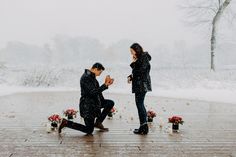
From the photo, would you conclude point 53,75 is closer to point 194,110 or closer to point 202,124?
point 194,110

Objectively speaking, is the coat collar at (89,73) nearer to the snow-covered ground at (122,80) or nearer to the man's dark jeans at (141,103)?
the man's dark jeans at (141,103)

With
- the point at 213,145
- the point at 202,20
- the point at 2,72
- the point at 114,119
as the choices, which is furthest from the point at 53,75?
the point at 213,145

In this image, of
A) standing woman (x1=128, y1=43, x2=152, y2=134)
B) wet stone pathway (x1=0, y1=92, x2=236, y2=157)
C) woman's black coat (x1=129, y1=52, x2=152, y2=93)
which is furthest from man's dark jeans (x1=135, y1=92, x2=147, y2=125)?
wet stone pathway (x1=0, y1=92, x2=236, y2=157)

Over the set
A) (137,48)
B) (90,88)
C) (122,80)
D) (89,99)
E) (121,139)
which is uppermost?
(137,48)

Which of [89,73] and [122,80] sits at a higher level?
[89,73]

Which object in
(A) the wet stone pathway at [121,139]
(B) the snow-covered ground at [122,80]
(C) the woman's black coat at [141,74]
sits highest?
(C) the woman's black coat at [141,74]

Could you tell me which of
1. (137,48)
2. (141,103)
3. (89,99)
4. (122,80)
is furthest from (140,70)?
(122,80)

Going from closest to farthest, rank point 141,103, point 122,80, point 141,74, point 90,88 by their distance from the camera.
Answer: point 90,88
point 141,74
point 141,103
point 122,80

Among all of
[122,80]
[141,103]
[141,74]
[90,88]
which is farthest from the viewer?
[122,80]

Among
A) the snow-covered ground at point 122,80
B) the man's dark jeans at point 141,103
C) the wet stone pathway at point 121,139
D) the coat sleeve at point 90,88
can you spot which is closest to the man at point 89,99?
the coat sleeve at point 90,88

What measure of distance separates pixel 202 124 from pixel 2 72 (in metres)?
25.9

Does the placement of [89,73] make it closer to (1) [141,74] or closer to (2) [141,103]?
(1) [141,74]

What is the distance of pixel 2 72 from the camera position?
112ft

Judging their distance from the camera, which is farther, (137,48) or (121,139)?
(137,48)
